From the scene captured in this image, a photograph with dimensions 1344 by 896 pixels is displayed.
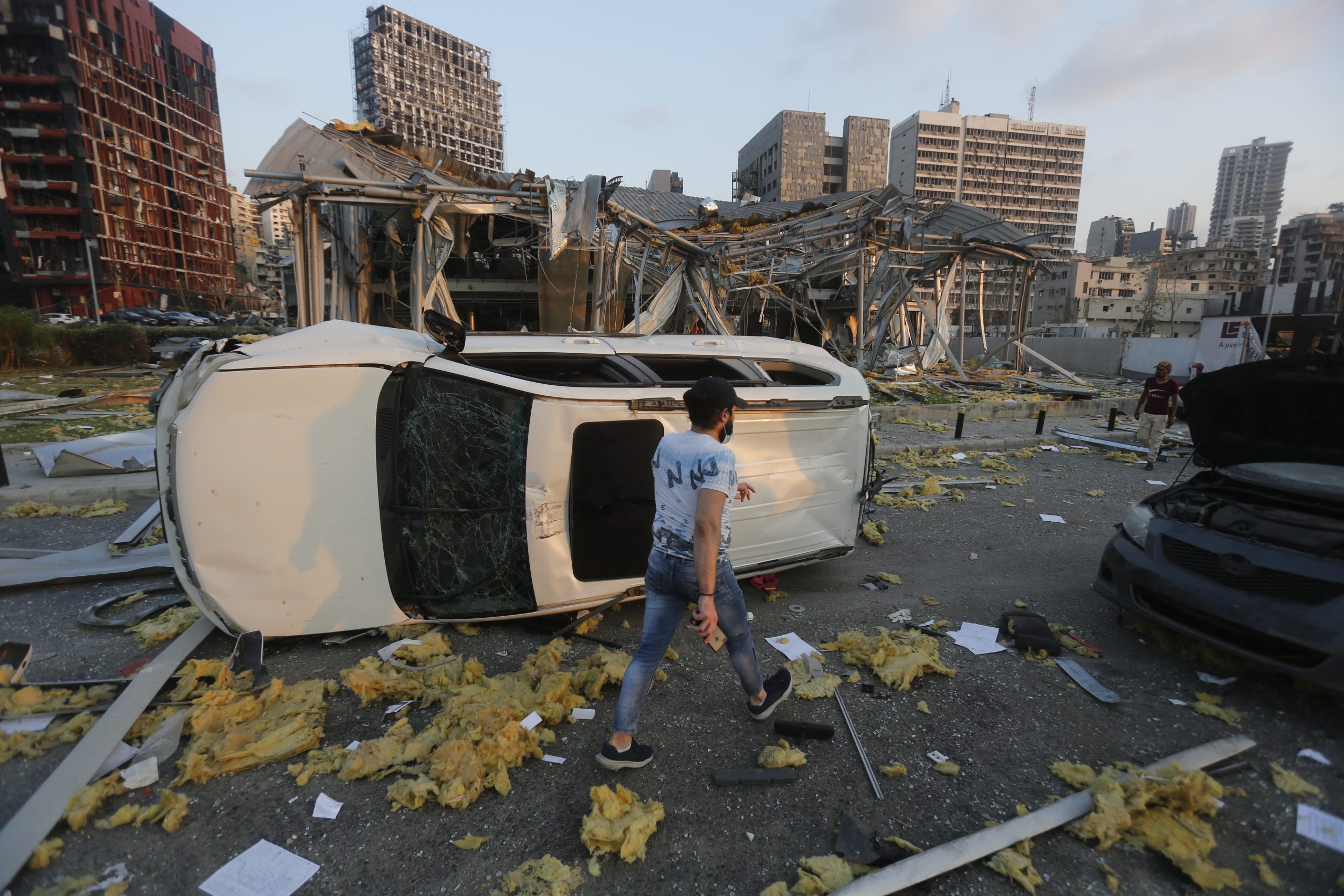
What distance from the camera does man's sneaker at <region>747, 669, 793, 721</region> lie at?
2.85 m

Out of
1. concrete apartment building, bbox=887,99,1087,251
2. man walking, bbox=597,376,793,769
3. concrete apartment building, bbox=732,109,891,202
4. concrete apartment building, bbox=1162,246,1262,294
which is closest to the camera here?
man walking, bbox=597,376,793,769

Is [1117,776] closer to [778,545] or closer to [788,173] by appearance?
[778,545]

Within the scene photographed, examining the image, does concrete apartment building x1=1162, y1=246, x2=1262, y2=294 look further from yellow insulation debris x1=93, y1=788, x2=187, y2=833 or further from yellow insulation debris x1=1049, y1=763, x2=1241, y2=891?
yellow insulation debris x1=93, y1=788, x2=187, y2=833

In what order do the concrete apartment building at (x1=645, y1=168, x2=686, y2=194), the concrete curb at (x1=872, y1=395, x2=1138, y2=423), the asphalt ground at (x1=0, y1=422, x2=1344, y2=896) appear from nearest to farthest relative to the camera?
1. the asphalt ground at (x1=0, y1=422, x2=1344, y2=896)
2. the concrete curb at (x1=872, y1=395, x2=1138, y2=423)
3. the concrete apartment building at (x1=645, y1=168, x2=686, y2=194)

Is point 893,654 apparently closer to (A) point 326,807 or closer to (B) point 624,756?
(B) point 624,756

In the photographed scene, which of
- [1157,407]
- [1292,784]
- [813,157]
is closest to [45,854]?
[1292,784]

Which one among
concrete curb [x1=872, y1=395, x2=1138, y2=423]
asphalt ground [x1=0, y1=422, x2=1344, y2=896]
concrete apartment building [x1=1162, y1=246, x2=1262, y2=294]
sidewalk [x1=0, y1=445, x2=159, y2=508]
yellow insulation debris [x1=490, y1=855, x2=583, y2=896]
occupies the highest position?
concrete apartment building [x1=1162, y1=246, x2=1262, y2=294]

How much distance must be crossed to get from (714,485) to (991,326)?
6805cm

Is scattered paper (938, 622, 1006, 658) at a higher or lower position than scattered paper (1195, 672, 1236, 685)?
higher

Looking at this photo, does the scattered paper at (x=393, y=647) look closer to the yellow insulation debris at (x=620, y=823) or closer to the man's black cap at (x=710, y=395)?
the yellow insulation debris at (x=620, y=823)

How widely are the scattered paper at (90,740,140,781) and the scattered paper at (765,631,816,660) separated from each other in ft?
10.2

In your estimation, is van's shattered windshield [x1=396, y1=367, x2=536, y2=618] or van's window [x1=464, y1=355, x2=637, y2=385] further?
van's window [x1=464, y1=355, x2=637, y2=385]

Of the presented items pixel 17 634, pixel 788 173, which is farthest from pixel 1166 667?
pixel 788 173

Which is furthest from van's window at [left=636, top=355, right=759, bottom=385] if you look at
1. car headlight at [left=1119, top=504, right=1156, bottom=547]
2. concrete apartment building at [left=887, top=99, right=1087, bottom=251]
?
concrete apartment building at [left=887, top=99, right=1087, bottom=251]
